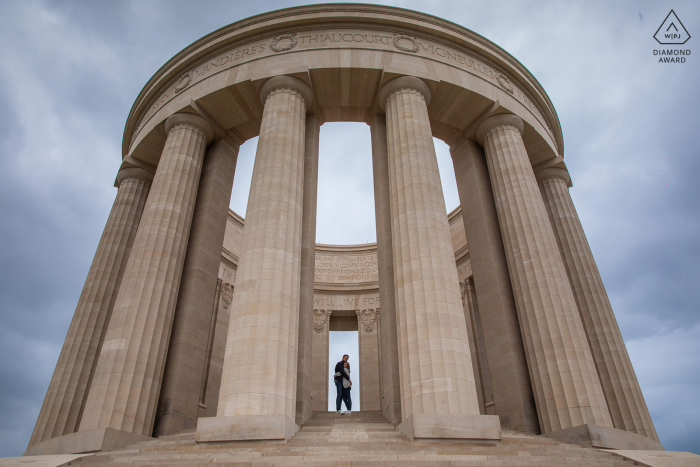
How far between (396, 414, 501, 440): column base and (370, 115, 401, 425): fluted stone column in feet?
11.3

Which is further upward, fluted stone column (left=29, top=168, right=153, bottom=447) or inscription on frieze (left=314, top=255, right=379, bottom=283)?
inscription on frieze (left=314, top=255, right=379, bottom=283)

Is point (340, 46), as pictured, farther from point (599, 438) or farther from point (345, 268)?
point (345, 268)

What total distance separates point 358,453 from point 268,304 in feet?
18.6

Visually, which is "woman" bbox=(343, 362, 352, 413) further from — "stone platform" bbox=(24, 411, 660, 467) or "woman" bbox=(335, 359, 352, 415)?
Answer: "stone platform" bbox=(24, 411, 660, 467)

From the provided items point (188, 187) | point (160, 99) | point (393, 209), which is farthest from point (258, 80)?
point (393, 209)

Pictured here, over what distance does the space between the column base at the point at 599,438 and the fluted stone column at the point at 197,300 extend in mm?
13831

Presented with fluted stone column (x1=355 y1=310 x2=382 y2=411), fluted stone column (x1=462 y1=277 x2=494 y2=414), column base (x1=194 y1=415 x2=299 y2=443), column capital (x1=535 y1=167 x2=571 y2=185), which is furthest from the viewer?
fluted stone column (x1=355 y1=310 x2=382 y2=411)

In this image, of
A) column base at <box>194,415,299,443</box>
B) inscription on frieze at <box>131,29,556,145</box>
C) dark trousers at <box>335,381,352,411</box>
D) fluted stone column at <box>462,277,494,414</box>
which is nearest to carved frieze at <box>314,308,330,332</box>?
fluted stone column at <box>462,277,494,414</box>

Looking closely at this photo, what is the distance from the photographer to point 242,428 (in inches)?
486

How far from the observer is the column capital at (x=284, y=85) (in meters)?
20.6

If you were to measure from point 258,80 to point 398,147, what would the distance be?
7.59 metres

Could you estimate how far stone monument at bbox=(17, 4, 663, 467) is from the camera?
560 inches

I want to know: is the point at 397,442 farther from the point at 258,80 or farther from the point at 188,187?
the point at 258,80

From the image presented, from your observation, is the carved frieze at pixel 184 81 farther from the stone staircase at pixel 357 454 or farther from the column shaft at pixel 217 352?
the stone staircase at pixel 357 454
